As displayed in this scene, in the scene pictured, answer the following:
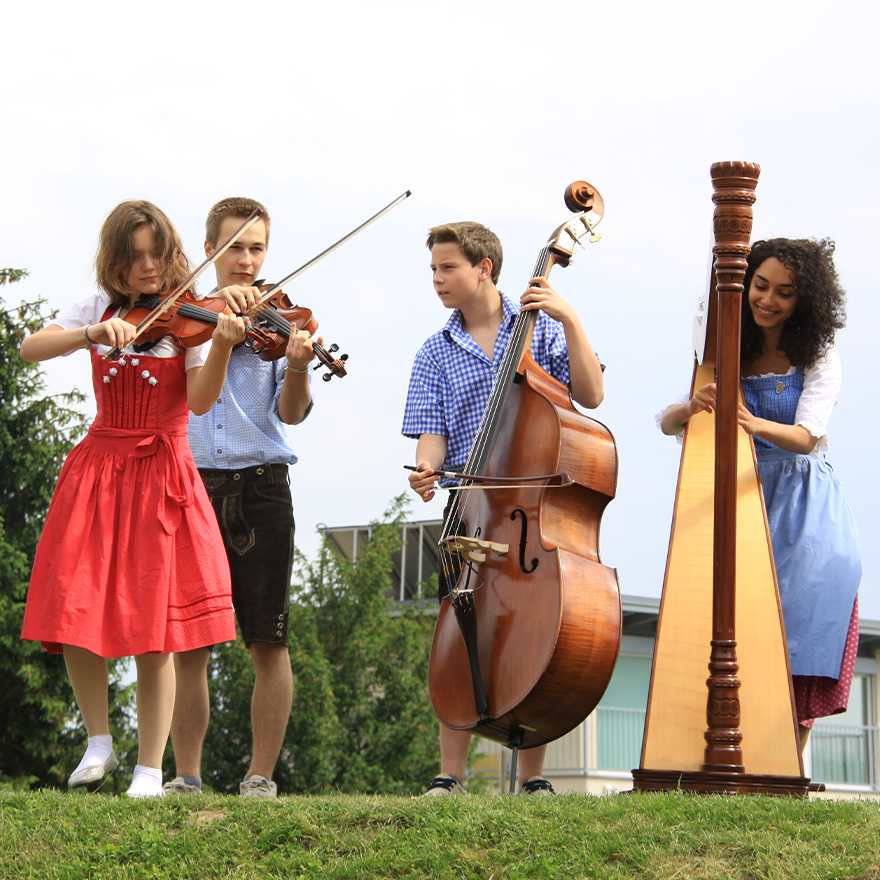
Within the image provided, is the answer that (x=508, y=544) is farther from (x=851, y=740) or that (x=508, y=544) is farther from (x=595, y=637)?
(x=851, y=740)

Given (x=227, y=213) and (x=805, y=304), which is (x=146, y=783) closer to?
(x=227, y=213)

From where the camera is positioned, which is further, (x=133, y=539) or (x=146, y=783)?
(x=133, y=539)

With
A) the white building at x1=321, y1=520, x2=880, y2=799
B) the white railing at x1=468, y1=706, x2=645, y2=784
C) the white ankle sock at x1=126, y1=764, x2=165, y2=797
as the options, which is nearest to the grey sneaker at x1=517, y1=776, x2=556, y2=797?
the white ankle sock at x1=126, y1=764, x2=165, y2=797

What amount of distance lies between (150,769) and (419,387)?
182cm

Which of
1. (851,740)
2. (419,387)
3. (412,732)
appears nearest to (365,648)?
(412,732)

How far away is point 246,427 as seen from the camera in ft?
15.8

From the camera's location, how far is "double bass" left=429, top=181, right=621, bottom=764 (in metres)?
3.86

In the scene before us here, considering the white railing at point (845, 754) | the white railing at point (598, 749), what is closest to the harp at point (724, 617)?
the white railing at point (598, 749)

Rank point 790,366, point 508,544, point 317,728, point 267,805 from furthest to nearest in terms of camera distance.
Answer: point 317,728, point 790,366, point 508,544, point 267,805

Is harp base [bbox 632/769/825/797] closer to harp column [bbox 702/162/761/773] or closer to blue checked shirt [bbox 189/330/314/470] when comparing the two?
harp column [bbox 702/162/761/773]

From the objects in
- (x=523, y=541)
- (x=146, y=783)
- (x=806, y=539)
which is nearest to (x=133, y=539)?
(x=146, y=783)

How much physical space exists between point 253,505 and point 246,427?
0.32m

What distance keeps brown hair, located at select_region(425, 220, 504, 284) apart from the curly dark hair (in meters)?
1.04

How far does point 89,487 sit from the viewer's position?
4242 millimetres
